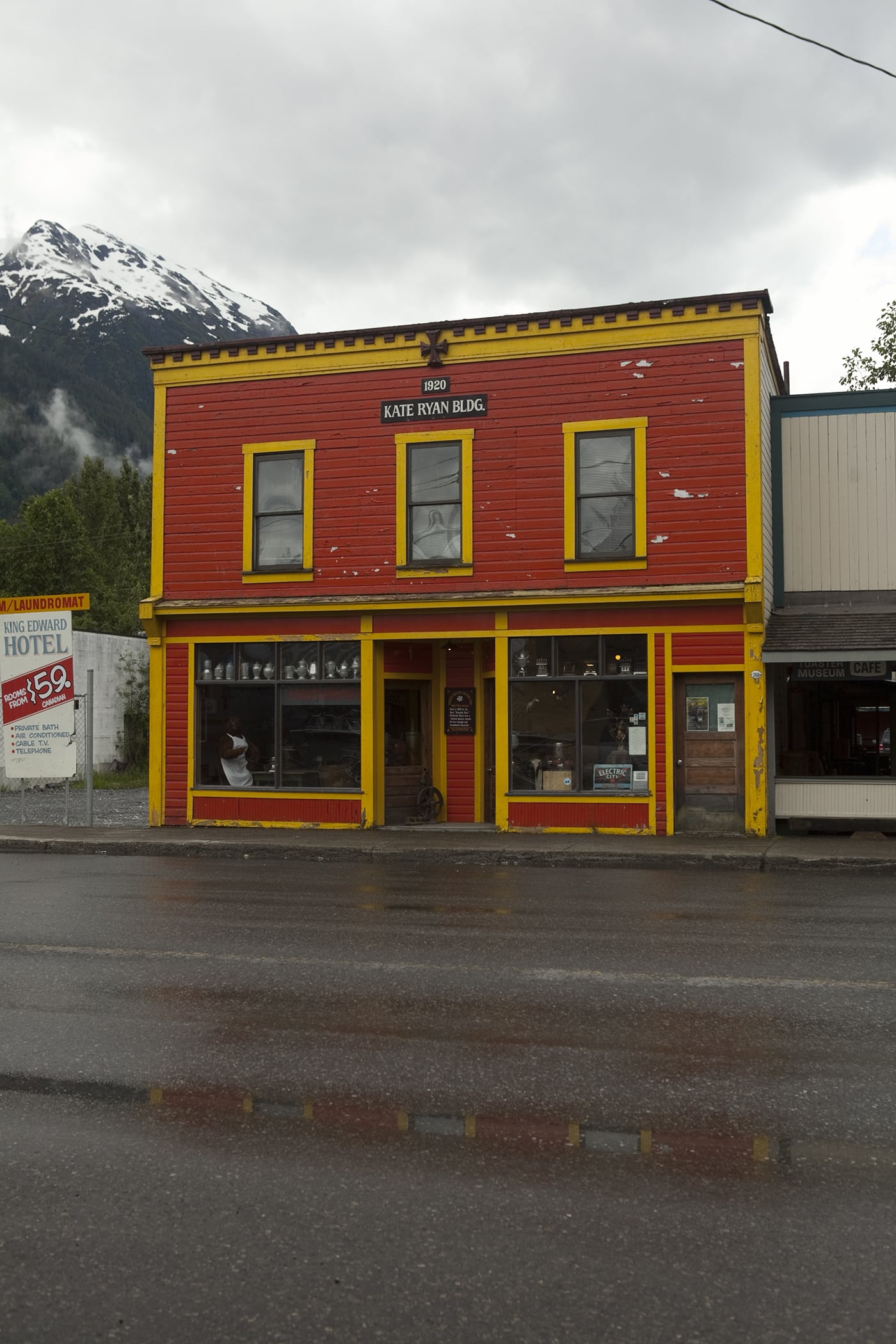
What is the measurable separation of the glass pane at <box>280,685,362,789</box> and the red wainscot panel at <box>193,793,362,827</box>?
0.24 metres

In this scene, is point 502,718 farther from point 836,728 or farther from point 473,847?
point 836,728

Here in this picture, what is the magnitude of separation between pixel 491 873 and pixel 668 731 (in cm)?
407

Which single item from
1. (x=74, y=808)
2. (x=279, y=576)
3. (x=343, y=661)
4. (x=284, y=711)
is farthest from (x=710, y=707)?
(x=74, y=808)

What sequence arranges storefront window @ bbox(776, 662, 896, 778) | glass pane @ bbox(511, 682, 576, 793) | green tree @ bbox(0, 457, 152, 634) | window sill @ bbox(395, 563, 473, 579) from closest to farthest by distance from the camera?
glass pane @ bbox(511, 682, 576, 793), window sill @ bbox(395, 563, 473, 579), storefront window @ bbox(776, 662, 896, 778), green tree @ bbox(0, 457, 152, 634)

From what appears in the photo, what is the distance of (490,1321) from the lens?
341 cm

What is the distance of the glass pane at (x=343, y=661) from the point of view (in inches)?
731

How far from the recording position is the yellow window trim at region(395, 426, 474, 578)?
18047 millimetres

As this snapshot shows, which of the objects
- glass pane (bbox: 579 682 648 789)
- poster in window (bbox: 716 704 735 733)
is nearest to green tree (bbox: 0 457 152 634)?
glass pane (bbox: 579 682 648 789)

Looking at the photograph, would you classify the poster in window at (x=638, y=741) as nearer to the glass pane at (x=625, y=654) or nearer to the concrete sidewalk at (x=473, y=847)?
→ the glass pane at (x=625, y=654)

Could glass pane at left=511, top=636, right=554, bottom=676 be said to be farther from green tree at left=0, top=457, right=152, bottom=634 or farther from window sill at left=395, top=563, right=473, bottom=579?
green tree at left=0, top=457, right=152, bottom=634

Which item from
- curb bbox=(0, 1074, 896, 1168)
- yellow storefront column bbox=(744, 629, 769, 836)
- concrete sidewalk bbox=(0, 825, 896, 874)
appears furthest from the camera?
yellow storefront column bbox=(744, 629, 769, 836)

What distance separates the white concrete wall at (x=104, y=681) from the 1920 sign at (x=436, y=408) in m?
15.0

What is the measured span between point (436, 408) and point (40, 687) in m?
7.41

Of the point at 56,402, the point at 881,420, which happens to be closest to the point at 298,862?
the point at 881,420
